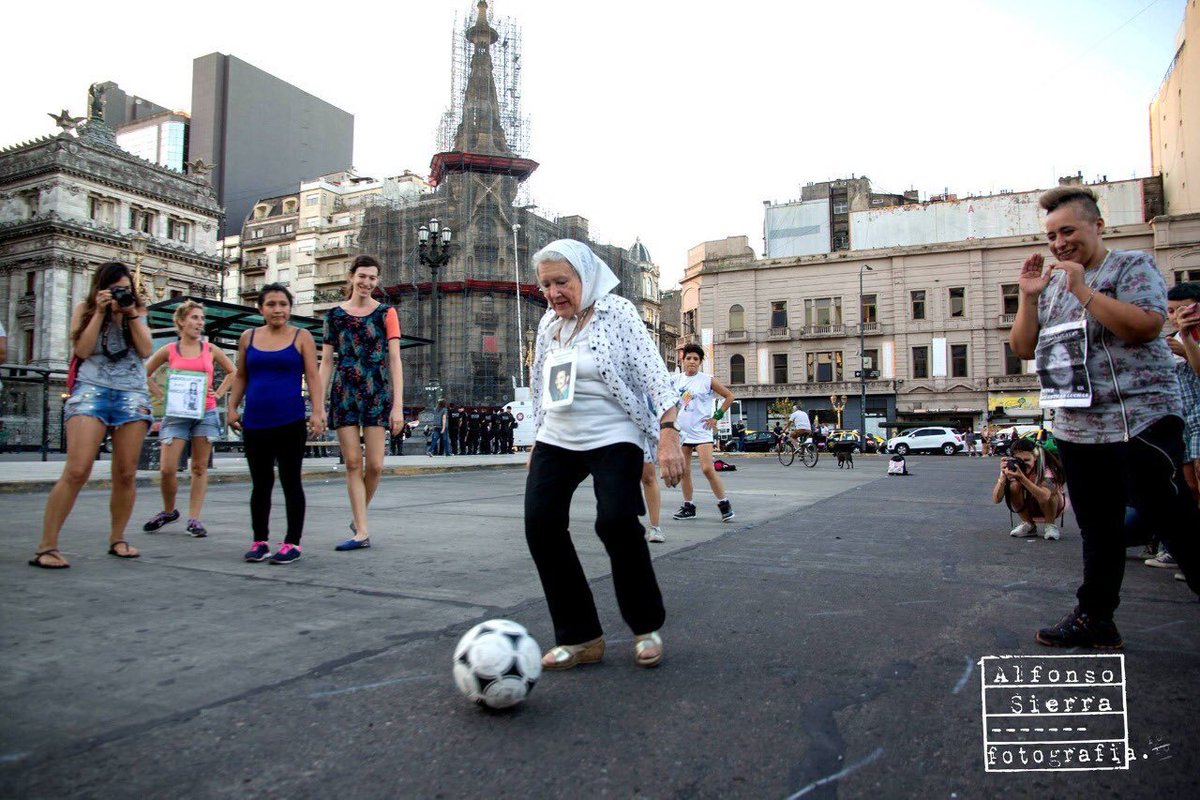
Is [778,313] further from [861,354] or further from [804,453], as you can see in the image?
[804,453]

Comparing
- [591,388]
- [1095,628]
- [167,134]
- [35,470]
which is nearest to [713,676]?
[591,388]

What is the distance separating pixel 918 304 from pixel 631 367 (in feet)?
168

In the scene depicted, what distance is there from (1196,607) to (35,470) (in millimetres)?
14529

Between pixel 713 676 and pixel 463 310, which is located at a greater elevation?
pixel 463 310

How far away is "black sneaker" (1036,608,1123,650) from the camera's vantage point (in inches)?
114

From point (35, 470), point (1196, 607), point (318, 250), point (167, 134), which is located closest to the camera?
point (1196, 607)

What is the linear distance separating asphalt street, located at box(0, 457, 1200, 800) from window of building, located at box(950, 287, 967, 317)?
47920mm

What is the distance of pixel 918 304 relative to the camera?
49656mm

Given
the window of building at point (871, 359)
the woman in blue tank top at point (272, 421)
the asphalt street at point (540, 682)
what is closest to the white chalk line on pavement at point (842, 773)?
the asphalt street at point (540, 682)

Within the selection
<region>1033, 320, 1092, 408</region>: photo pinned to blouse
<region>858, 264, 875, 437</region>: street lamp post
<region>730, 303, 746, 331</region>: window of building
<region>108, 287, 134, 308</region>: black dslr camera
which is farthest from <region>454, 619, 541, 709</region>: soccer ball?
<region>730, 303, 746, 331</region>: window of building

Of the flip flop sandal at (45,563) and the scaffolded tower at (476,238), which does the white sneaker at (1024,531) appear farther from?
the scaffolded tower at (476,238)

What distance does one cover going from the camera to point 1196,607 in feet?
12.2

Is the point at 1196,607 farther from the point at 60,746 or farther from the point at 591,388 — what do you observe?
the point at 60,746

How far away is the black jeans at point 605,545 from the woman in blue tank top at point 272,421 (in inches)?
98.9
